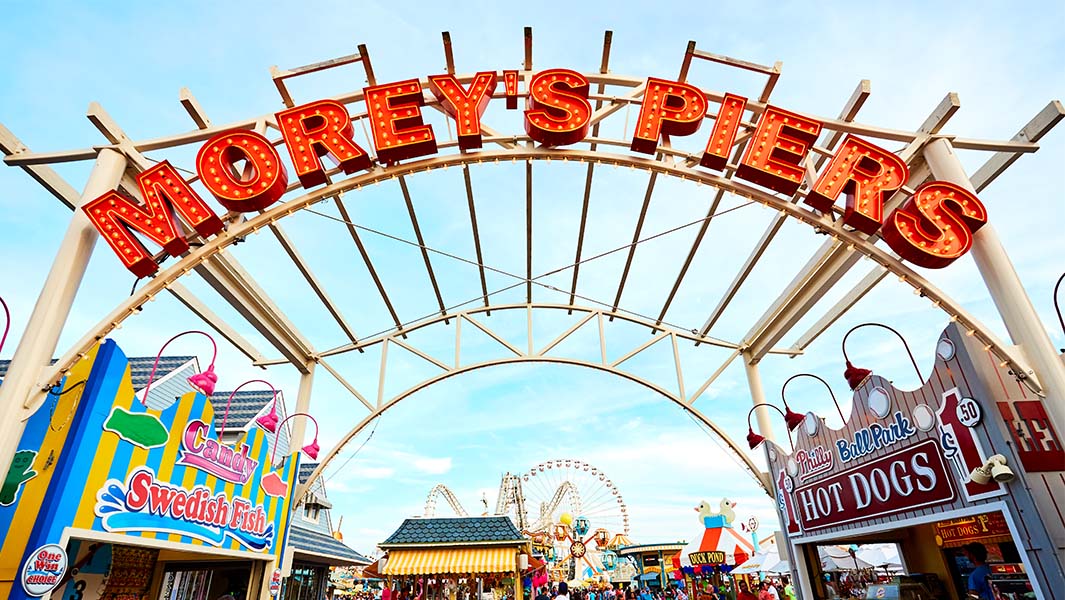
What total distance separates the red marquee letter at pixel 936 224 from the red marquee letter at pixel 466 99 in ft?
17.1

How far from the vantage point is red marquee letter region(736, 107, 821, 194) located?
662cm

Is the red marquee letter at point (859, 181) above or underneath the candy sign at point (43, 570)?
above

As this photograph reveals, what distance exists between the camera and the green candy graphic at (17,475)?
5.66m

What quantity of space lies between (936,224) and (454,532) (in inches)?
638

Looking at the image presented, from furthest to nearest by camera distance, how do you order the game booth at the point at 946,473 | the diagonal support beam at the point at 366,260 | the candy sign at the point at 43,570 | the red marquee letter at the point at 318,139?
1. the diagonal support beam at the point at 366,260
2. the red marquee letter at the point at 318,139
3. the candy sign at the point at 43,570
4. the game booth at the point at 946,473

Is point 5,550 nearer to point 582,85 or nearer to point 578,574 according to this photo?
point 582,85

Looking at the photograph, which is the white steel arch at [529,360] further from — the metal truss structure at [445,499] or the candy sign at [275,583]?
the metal truss structure at [445,499]

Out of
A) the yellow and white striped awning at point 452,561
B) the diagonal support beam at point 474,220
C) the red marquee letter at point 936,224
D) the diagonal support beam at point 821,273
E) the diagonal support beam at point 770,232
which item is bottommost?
the yellow and white striped awning at point 452,561

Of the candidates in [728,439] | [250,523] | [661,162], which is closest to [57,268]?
[250,523]

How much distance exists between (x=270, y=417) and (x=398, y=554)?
34.8 feet

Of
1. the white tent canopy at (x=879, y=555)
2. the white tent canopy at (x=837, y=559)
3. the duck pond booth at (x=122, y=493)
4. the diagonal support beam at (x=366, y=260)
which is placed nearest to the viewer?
the duck pond booth at (x=122, y=493)

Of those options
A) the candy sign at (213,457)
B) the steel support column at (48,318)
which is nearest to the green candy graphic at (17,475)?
the steel support column at (48,318)

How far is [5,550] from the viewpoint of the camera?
5383 mm

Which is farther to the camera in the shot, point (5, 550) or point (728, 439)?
point (728, 439)
